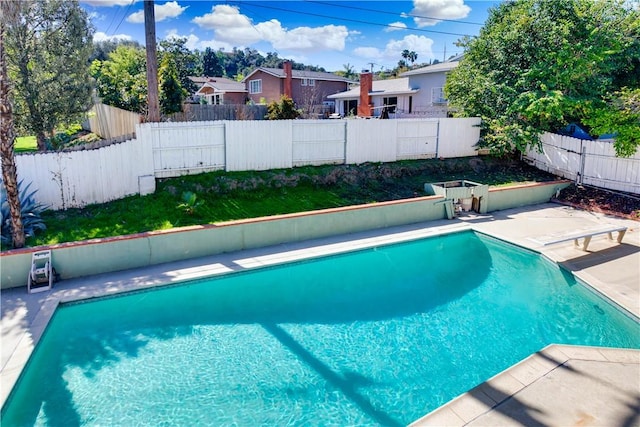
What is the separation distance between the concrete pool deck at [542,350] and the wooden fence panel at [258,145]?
3.46m

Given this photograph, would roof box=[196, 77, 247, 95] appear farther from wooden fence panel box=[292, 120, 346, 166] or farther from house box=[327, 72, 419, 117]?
wooden fence panel box=[292, 120, 346, 166]

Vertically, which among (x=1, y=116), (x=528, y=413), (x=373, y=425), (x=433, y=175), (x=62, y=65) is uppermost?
(x=62, y=65)

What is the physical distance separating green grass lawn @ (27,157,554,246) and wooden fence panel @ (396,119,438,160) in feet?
1.62

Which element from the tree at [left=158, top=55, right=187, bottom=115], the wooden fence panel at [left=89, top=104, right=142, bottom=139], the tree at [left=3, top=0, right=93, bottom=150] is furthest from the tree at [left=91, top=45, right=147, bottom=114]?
the tree at [left=3, top=0, right=93, bottom=150]

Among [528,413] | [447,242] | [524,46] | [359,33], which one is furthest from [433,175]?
[359,33]

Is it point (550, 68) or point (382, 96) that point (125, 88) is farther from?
point (550, 68)

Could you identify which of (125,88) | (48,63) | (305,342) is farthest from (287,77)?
(305,342)

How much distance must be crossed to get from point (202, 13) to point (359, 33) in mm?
11205

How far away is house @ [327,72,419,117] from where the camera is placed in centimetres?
2958

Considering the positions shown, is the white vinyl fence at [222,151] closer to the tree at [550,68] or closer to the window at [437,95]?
the tree at [550,68]

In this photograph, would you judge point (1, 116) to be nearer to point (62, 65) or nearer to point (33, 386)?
point (33, 386)

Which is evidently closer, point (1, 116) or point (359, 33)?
point (1, 116)

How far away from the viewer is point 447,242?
38.1 ft

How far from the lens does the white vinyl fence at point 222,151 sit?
10.2m
